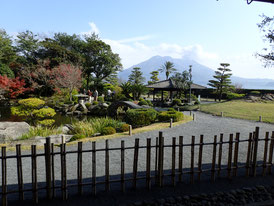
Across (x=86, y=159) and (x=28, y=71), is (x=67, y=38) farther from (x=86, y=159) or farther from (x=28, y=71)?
(x=86, y=159)

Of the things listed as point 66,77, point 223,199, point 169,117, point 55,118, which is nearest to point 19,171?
point 223,199

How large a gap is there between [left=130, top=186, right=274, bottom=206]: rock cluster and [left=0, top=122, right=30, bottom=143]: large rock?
8.17 meters

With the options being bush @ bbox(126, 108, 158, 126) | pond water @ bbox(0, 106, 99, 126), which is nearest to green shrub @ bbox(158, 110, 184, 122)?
bush @ bbox(126, 108, 158, 126)

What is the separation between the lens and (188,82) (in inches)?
1003

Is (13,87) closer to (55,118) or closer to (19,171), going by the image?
(55,118)

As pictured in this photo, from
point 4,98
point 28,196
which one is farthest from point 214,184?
point 4,98

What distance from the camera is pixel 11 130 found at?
31.7ft

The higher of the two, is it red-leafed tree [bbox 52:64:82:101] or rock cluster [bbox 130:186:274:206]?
red-leafed tree [bbox 52:64:82:101]

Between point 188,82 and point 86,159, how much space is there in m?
21.6

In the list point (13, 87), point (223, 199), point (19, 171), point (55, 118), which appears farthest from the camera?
point (13, 87)

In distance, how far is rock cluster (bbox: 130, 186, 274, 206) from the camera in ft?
10.9

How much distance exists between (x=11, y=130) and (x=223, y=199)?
9.95 m

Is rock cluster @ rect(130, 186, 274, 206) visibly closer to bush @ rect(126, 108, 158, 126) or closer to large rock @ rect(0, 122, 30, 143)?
large rock @ rect(0, 122, 30, 143)

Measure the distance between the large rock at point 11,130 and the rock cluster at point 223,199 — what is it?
26.8ft
